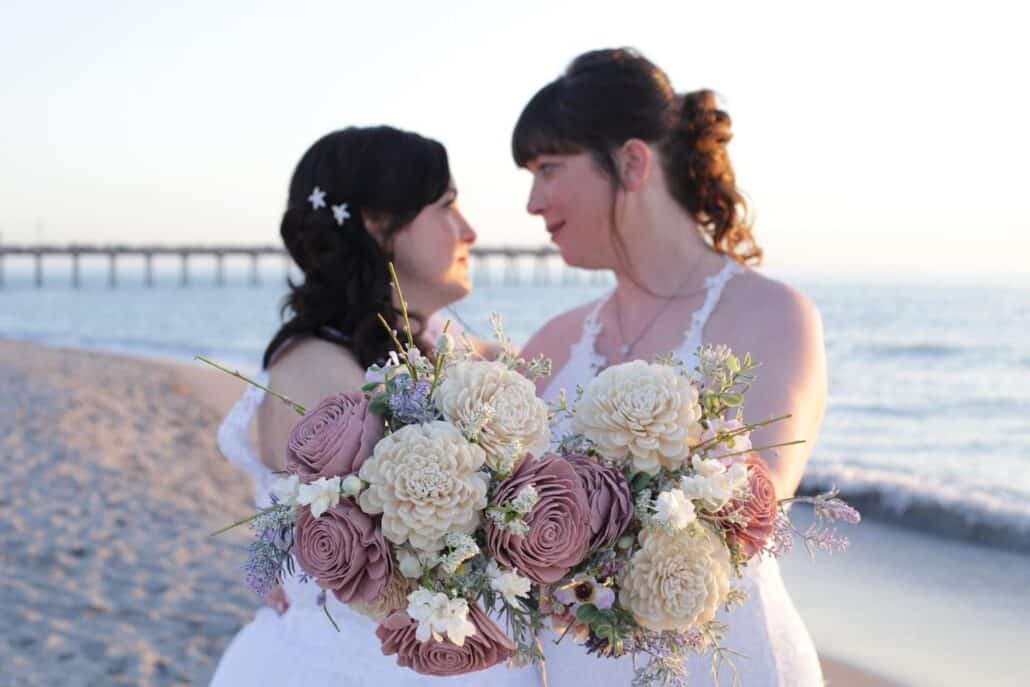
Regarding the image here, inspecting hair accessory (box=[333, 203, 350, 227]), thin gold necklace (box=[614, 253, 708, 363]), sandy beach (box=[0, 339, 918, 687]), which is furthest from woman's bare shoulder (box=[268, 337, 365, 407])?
sandy beach (box=[0, 339, 918, 687])

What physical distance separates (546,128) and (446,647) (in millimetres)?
1970

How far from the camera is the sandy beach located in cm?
588

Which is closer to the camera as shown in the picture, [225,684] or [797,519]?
[225,684]

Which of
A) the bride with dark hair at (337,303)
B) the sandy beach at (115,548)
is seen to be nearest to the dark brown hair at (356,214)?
the bride with dark hair at (337,303)

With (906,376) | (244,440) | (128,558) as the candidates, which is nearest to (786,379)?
(244,440)

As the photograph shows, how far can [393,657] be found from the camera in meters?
2.88

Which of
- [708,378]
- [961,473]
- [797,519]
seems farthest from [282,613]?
[961,473]

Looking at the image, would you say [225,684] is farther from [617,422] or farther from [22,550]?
[22,550]

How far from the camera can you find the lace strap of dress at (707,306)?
127 inches

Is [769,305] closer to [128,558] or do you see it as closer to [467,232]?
[467,232]

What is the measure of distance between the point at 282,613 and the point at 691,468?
1.84 m

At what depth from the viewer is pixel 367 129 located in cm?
320

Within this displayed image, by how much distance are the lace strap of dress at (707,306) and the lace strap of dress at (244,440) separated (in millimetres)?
1316

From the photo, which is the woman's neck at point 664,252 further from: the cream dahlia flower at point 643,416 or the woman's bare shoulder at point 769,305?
the cream dahlia flower at point 643,416
